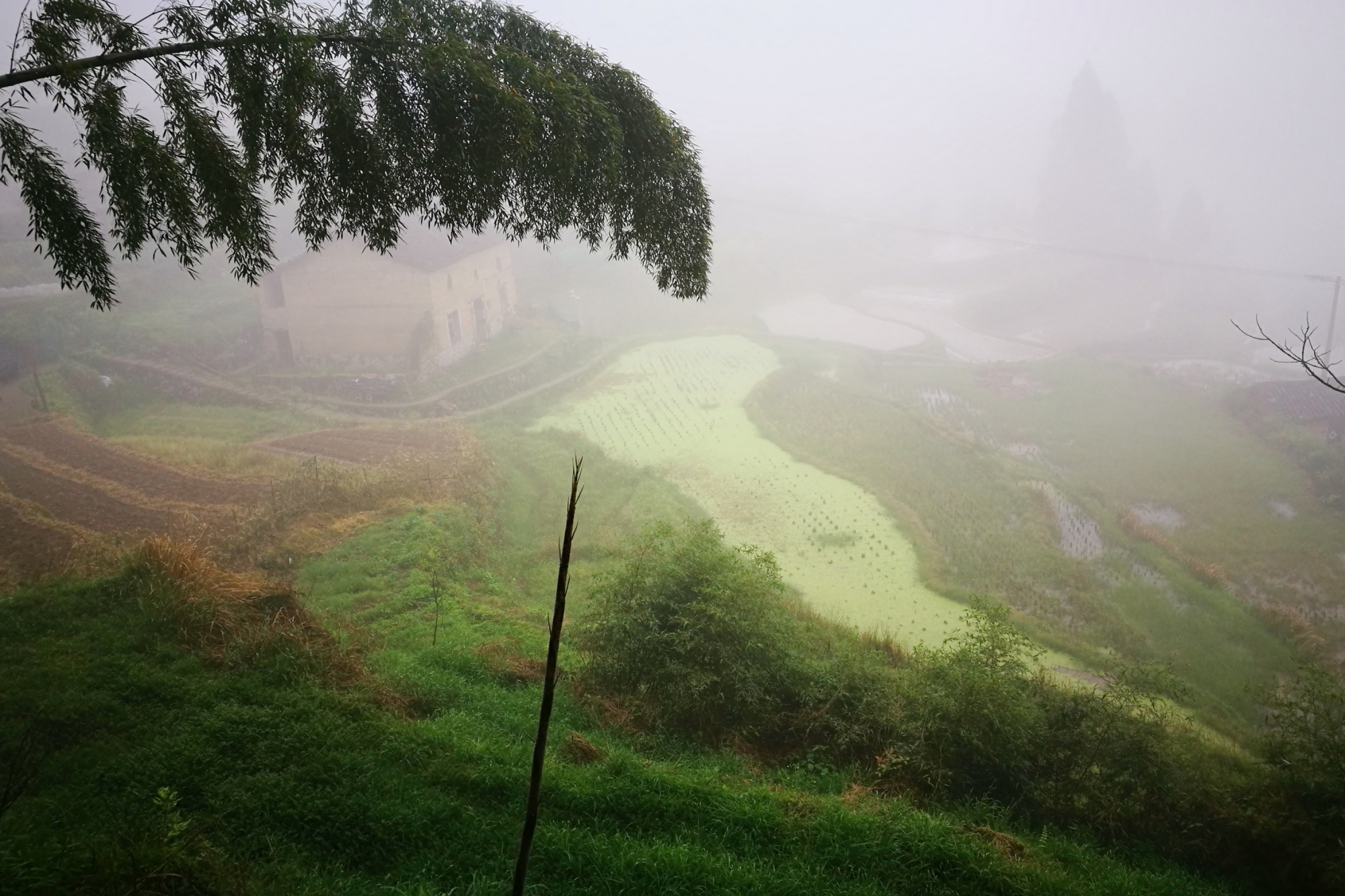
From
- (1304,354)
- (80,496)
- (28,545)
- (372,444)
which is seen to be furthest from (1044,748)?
(372,444)

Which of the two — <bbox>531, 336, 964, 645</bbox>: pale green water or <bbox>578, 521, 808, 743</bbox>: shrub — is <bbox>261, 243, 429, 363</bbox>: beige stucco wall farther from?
<bbox>578, 521, 808, 743</bbox>: shrub

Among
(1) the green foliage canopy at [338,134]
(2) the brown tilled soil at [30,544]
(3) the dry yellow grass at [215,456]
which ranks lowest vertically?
(3) the dry yellow grass at [215,456]

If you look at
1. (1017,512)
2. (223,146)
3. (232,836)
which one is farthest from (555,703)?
(1017,512)

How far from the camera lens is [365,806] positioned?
529cm

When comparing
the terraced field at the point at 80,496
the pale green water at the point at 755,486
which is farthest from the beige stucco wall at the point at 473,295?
the terraced field at the point at 80,496

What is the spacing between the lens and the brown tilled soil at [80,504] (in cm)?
1306

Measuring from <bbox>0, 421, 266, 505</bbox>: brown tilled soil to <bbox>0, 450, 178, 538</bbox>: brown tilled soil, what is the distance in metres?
0.50

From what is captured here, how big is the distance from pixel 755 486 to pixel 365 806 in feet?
50.7

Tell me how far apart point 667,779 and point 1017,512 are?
1618 cm

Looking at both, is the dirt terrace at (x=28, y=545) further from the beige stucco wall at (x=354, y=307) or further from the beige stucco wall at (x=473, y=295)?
the beige stucco wall at (x=473, y=295)

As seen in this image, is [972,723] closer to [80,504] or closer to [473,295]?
[80,504]

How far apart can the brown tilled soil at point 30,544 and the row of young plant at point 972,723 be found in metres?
7.86

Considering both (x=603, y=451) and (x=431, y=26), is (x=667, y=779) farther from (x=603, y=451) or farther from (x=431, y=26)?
(x=603, y=451)

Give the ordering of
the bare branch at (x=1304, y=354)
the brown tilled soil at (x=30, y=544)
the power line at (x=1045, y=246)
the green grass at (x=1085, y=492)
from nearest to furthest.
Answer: the bare branch at (x=1304, y=354) < the brown tilled soil at (x=30, y=544) < the green grass at (x=1085, y=492) < the power line at (x=1045, y=246)
